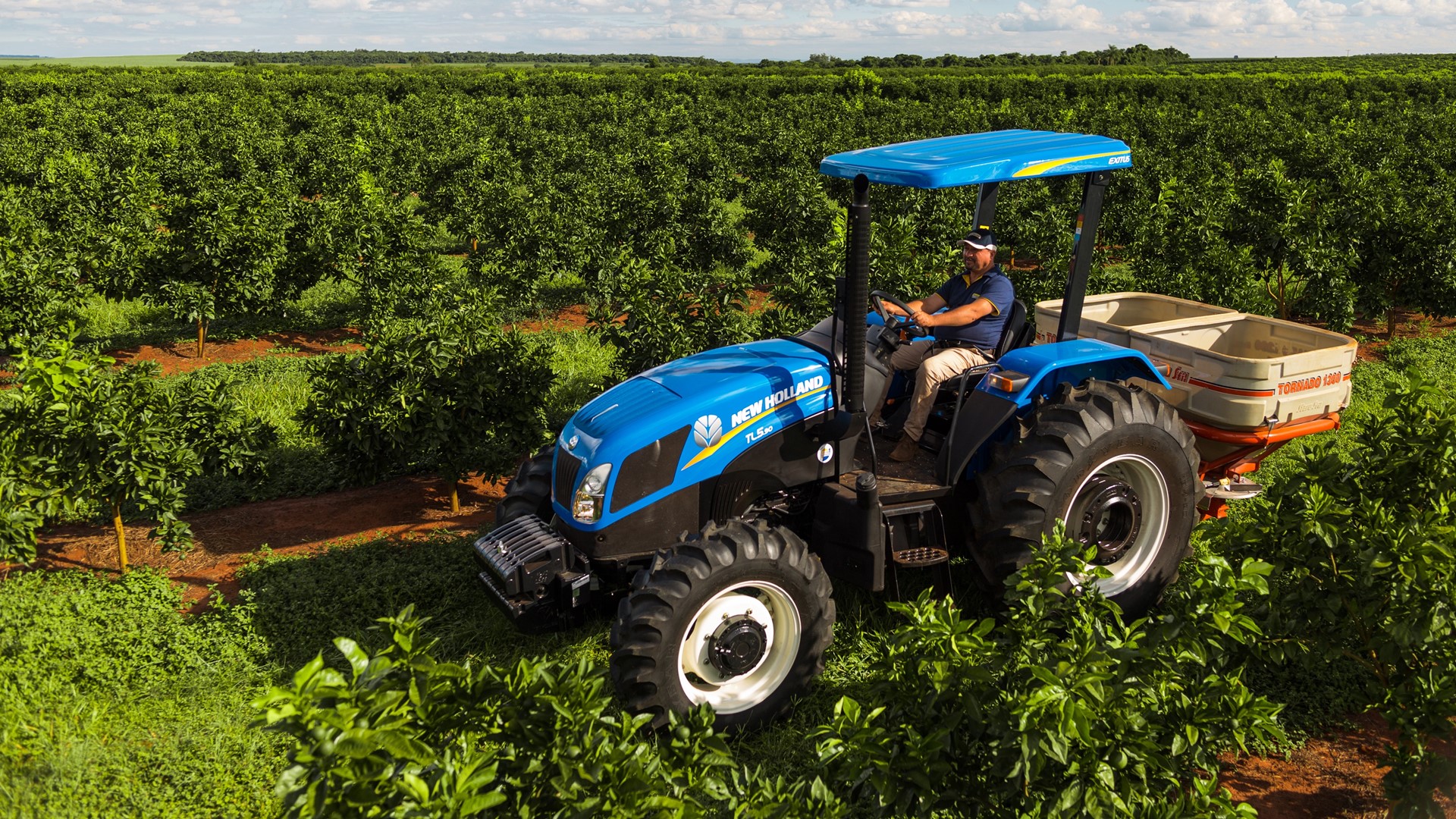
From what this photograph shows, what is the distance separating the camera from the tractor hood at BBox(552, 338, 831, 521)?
15.0 feet

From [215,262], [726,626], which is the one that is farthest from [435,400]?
[215,262]

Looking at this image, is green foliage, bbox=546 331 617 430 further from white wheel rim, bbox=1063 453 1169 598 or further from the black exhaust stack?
white wheel rim, bbox=1063 453 1169 598

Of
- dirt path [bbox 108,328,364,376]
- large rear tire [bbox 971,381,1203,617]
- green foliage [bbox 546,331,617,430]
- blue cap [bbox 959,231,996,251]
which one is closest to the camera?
large rear tire [bbox 971,381,1203,617]

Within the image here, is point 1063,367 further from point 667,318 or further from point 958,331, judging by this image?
point 667,318

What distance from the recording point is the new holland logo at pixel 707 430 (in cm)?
465

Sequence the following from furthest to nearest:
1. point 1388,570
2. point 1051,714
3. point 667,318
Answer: point 667,318, point 1388,570, point 1051,714

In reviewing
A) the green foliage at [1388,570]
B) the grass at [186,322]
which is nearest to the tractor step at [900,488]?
the green foliage at [1388,570]

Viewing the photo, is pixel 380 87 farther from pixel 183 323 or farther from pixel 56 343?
pixel 56 343

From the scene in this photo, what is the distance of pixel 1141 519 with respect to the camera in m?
5.39

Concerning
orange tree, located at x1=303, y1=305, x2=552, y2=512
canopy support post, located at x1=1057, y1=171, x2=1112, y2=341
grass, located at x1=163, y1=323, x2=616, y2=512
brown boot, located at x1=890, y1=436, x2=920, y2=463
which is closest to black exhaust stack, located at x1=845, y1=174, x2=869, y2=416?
brown boot, located at x1=890, y1=436, x2=920, y2=463

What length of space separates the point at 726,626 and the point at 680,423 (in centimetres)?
97

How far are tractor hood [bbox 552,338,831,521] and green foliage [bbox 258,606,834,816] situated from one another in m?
1.58

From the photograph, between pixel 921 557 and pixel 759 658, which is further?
pixel 921 557

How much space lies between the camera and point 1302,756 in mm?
4641
